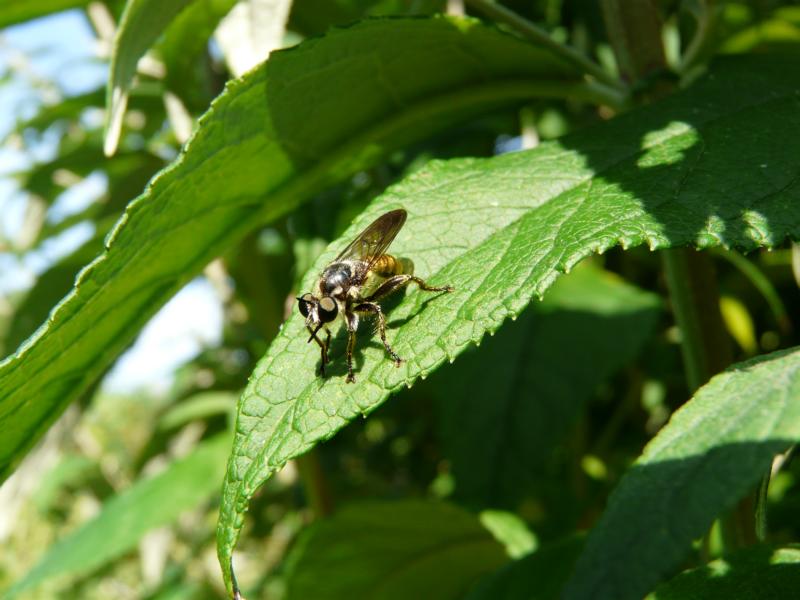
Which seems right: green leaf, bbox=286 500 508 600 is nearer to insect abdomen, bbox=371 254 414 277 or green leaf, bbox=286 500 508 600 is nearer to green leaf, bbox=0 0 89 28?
insect abdomen, bbox=371 254 414 277

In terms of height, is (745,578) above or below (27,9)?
below

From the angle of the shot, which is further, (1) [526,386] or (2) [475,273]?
(1) [526,386]

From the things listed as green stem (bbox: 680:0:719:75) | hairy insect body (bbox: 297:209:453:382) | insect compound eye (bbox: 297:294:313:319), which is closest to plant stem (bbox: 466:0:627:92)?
green stem (bbox: 680:0:719:75)

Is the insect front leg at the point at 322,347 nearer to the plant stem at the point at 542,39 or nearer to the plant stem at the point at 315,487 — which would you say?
the plant stem at the point at 542,39

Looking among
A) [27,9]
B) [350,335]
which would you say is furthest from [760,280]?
[27,9]

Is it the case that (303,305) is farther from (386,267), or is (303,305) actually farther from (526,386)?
(526,386)

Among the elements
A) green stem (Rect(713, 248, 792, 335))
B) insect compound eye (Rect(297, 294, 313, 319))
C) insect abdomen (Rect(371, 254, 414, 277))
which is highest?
insect compound eye (Rect(297, 294, 313, 319))
